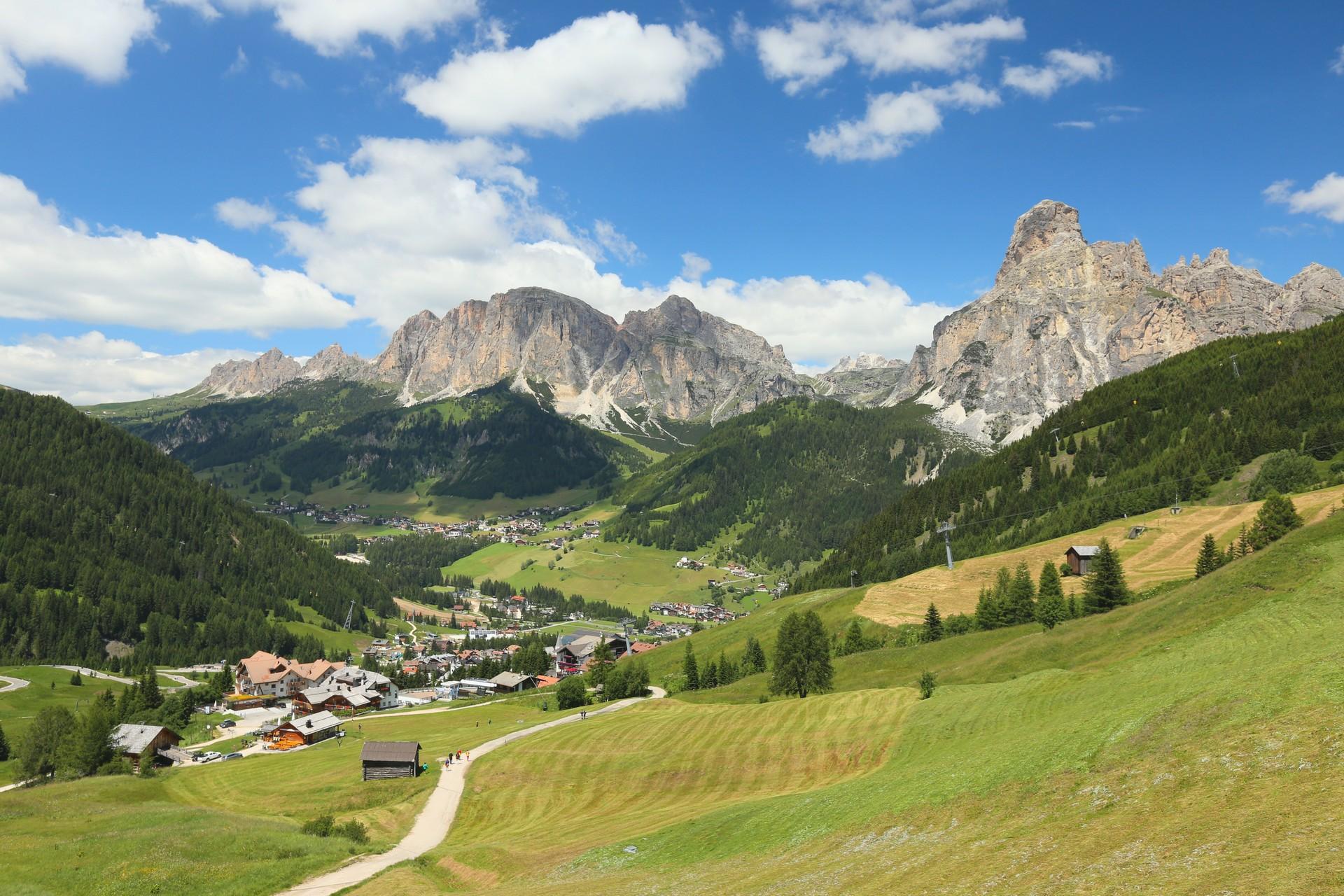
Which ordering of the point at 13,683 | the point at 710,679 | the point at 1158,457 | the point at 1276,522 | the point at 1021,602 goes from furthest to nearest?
the point at 1158,457 → the point at 13,683 → the point at 710,679 → the point at 1021,602 → the point at 1276,522

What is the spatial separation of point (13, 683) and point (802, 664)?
153301 millimetres

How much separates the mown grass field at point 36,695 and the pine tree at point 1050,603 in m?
132

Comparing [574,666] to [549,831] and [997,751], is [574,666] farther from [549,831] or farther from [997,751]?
[997,751]

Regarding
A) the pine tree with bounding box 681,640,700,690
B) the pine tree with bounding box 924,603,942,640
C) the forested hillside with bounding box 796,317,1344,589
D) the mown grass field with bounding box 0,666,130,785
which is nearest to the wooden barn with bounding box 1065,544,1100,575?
the pine tree with bounding box 924,603,942,640

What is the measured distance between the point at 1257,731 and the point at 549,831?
43.6m

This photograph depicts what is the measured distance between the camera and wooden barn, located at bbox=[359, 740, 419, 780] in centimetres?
7669

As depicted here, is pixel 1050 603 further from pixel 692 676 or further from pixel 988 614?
pixel 692 676

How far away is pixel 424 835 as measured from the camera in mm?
56312

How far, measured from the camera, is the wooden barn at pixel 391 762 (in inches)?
3019

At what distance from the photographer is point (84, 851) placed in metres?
46.0

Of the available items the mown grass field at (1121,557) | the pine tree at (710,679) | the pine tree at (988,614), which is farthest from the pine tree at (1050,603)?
the pine tree at (710,679)

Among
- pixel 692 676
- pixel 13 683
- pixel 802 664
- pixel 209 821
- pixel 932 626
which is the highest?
pixel 13 683

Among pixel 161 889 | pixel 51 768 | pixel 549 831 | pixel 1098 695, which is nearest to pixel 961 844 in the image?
pixel 1098 695

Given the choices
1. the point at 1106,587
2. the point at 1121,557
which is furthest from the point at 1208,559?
the point at 1121,557
